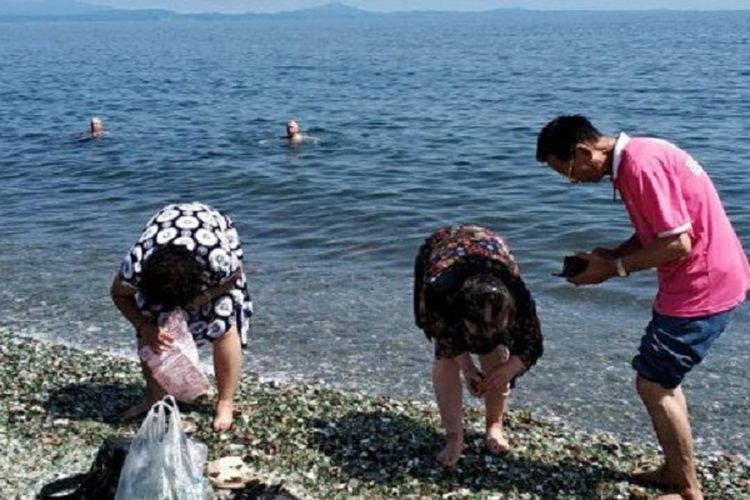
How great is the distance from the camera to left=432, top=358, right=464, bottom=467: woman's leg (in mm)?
5465

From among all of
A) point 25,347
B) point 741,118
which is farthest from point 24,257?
point 741,118

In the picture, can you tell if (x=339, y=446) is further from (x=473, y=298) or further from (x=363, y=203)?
(x=363, y=203)

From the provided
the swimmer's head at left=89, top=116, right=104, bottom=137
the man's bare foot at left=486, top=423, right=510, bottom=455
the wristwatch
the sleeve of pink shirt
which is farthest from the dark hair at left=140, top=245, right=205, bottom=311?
the swimmer's head at left=89, top=116, right=104, bottom=137

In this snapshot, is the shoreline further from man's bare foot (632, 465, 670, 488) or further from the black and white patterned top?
the black and white patterned top

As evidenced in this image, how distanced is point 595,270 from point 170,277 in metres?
2.21

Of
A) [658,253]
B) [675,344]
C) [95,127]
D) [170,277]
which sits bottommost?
[95,127]

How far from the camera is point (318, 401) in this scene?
6832 mm

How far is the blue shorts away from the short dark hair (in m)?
0.95

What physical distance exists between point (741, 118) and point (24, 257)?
1860 centimetres

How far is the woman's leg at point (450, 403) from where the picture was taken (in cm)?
546

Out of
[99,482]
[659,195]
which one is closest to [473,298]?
[659,195]

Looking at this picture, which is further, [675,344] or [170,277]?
[170,277]

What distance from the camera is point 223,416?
6.23 m

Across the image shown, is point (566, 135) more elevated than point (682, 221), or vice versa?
point (566, 135)
